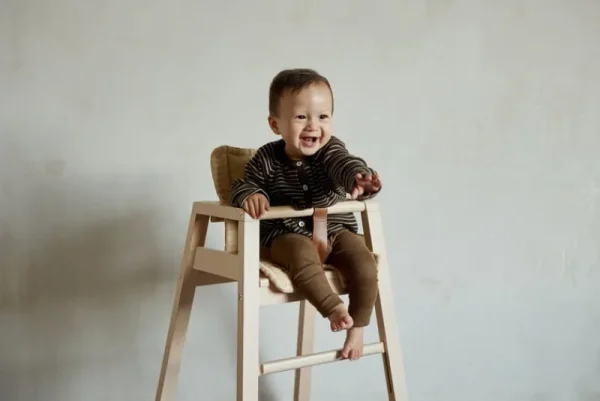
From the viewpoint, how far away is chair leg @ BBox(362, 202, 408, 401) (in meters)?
1.25

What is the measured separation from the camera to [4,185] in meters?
1.37

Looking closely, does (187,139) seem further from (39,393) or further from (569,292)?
(569,292)

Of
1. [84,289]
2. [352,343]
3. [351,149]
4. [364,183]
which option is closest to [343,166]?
[364,183]

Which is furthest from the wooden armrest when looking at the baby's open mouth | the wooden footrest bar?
the wooden footrest bar

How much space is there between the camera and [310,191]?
1.19 metres

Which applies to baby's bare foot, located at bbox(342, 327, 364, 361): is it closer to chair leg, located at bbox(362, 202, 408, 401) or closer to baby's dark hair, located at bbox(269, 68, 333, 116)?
chair leg, located at bbox(362, 202, 408, 401)

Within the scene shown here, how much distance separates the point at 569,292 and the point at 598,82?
562mm

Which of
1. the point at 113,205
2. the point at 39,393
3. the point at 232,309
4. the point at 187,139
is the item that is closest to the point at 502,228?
the point at 232,309

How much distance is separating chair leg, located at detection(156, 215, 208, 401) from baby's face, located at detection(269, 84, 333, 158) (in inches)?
9.0

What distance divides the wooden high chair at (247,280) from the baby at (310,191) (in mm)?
25

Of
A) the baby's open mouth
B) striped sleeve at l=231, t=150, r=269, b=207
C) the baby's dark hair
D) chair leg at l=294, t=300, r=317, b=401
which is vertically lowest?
chair leg at l=294, t=300, r=317, b=401

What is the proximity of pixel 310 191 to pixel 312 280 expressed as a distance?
16cm

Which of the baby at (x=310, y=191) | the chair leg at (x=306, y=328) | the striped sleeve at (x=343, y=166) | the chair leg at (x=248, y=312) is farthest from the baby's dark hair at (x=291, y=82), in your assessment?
the chair leg at (x=306, y=328)

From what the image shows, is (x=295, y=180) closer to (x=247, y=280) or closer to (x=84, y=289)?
(x=247, y=280)
